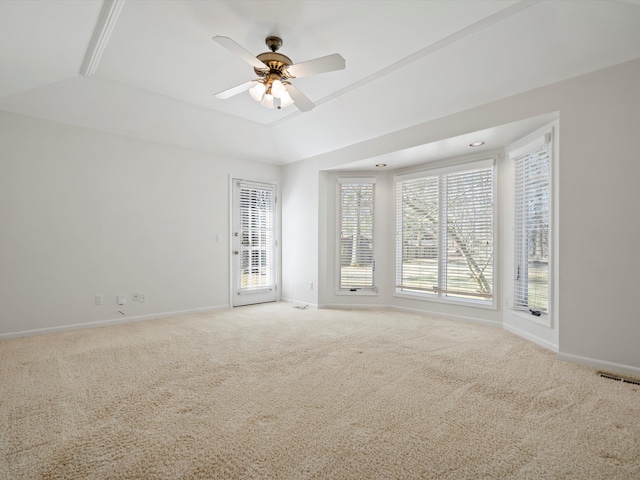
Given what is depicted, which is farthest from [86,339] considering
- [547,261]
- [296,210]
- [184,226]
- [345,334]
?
[547,261]

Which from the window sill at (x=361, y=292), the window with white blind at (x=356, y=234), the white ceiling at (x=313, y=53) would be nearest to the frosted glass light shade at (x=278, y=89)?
the white ceiling at (x=313, y=53)

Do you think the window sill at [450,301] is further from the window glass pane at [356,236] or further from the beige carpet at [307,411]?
the beige carpet at [307,411]

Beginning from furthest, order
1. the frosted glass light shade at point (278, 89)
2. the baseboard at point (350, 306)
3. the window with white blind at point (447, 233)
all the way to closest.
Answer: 1. the baseboard at point (350, 306)
2. the window with white blind at point (447, 233)
3. the frosted glass light shade at point (278, 89)

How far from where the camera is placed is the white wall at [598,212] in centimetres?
268

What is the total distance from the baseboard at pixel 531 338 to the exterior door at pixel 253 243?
12.7ft

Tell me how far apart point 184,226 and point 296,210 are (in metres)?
1.95

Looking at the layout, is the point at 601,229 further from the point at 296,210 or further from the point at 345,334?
the point at 296,210

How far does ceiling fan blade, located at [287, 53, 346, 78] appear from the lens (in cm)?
243

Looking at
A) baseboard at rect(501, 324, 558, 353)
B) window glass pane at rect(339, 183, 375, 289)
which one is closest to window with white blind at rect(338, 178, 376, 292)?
window glass pane at rect(339, 183, 375, 289)

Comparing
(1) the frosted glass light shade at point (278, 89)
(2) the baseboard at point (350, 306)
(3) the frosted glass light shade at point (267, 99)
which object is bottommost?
(2) the baseboard at point (350, 306)

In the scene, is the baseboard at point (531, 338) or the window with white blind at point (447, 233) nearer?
the baseboard at point (531, 338)

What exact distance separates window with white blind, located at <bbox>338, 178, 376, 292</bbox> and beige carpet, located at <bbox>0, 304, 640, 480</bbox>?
6.44 ft

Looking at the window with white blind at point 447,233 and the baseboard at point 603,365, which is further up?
the window with white blind at point 447,233

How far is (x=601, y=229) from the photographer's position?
281 centimetres
